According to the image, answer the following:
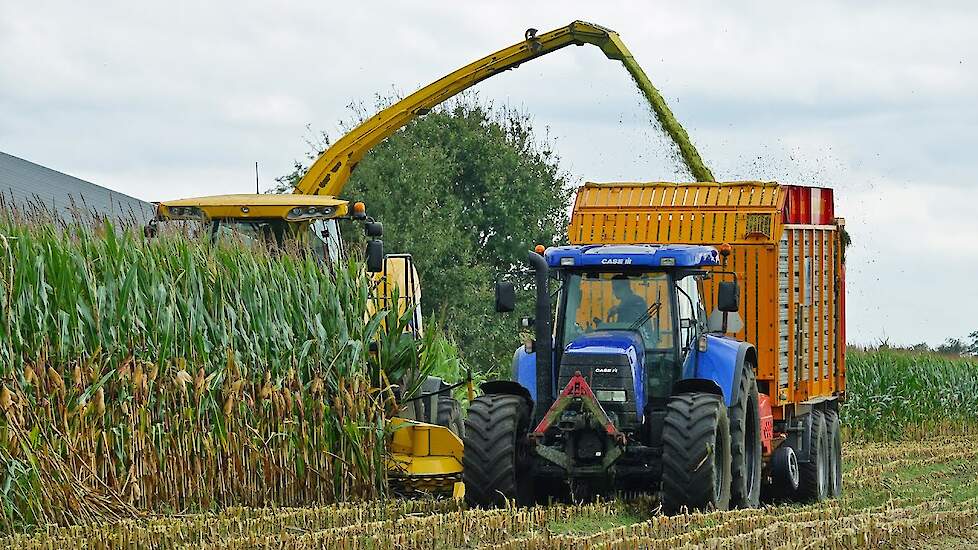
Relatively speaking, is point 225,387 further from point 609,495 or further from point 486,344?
point 486,344

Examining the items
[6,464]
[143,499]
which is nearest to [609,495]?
[143,499]

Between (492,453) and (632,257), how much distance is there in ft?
6.28

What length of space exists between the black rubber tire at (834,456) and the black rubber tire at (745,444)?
3184 mm

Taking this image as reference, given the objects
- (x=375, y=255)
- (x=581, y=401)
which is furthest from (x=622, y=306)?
(x=375, y=255)

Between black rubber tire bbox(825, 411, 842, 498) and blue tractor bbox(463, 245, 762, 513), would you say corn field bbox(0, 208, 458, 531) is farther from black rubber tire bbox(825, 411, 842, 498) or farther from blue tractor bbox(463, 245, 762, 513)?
black rubber tire bbox(825, 411, 842, 498)

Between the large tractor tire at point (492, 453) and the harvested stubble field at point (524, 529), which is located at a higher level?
the large tractor tire at point (492, 453)

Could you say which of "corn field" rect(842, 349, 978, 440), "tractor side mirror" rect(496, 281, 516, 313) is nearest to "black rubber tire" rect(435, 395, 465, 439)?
"tractor side mirror" rect(496, 281, 516, 313)

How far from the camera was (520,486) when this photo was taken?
11.9m

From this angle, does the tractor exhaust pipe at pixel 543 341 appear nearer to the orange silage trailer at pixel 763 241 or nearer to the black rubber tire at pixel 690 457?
the black rubber tire at pixel 690 457

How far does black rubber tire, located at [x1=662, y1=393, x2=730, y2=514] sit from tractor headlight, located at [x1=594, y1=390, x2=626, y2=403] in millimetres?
378

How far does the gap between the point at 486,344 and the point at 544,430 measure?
25564 mm

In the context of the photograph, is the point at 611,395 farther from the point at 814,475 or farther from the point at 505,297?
the point at 814,475

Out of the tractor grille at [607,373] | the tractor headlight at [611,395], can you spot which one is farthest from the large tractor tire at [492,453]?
the tractor headlight at [611,395]

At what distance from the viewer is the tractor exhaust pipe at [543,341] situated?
1152 centimetres
